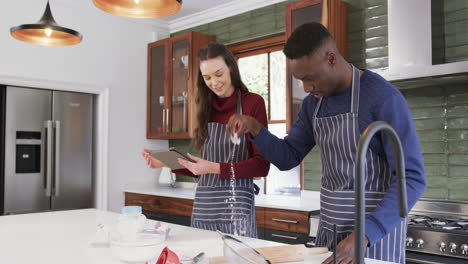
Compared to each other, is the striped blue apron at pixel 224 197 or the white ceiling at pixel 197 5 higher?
the white ceiling at pixel 197 5

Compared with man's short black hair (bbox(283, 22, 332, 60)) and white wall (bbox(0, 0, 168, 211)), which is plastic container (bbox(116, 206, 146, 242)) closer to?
man's short black hair (bbox(283, 22, 332, 60))

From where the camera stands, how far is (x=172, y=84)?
185 inches

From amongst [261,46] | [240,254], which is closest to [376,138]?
[240,254]

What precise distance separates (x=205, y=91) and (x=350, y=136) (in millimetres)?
926

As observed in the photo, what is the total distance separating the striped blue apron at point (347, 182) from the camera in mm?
1486

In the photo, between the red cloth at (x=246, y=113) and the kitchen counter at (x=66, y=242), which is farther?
the red cloth at (x=246, y=113)

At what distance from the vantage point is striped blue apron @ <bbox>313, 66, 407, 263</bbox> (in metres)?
1.49

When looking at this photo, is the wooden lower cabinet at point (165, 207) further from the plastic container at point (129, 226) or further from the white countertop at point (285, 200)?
the plastic container at point (129, 226)

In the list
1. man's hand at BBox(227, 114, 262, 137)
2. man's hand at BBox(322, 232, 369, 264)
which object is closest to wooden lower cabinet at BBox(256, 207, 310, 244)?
man's hand at BBox(227, 114, 262, 137)

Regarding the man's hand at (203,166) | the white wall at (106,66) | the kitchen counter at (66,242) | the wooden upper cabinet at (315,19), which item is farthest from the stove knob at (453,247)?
the white wall at (106,66)

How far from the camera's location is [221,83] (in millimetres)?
2152

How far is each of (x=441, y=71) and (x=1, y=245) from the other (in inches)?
90.3

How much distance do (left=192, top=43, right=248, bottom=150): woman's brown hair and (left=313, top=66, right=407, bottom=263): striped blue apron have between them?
67 centimetres

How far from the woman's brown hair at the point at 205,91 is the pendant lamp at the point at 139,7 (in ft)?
1.26
